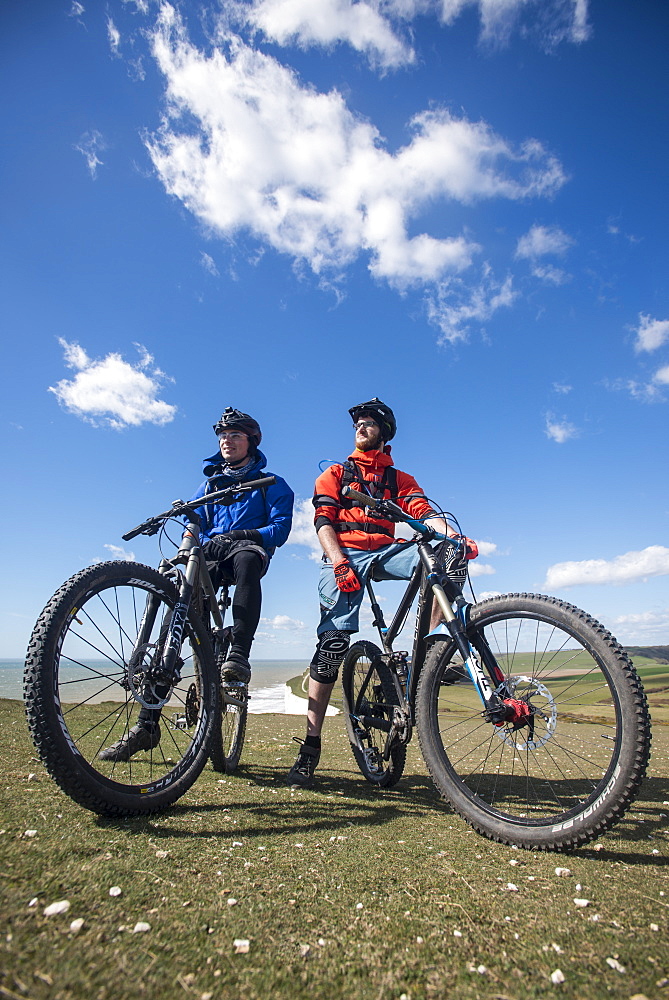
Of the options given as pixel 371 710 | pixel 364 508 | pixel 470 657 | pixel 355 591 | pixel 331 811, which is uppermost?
pixel 364 508

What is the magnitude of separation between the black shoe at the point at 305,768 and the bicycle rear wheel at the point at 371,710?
0.59 m

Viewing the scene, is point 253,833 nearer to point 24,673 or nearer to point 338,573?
point 24,673

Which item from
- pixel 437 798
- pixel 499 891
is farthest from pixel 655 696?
pixel 499 891

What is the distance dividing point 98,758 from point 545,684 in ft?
12.1

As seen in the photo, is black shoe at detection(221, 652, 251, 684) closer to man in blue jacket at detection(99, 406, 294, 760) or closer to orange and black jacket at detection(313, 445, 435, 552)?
man in blue jacket at detection(99, 406, 294, 760)

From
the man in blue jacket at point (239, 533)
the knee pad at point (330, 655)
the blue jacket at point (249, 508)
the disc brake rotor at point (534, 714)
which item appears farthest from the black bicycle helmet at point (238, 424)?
the disc brake rotor at point (534, 714)

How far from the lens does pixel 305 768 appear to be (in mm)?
4141

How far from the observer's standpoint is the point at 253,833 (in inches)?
104

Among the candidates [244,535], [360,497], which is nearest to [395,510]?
[360,497]

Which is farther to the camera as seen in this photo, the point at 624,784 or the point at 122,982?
the point at 624,784

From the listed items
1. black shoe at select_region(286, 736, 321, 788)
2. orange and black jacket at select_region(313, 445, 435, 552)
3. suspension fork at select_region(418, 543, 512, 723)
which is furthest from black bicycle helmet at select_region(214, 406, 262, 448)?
black shoe at select_region(286, 736, 321, 788)

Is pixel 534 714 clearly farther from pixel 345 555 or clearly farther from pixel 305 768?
pixel 305 768

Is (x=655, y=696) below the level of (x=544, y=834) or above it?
below

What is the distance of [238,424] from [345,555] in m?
2.07
